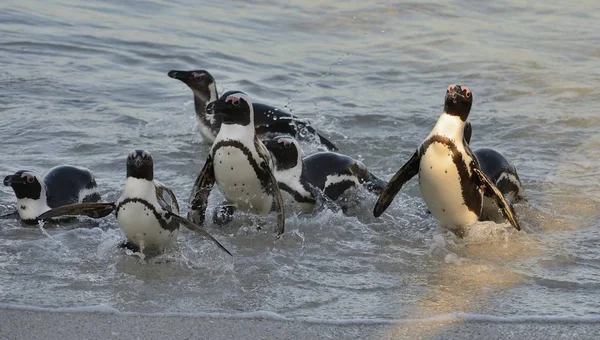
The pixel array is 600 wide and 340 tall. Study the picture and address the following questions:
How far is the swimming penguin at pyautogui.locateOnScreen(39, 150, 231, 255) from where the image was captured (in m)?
4.83

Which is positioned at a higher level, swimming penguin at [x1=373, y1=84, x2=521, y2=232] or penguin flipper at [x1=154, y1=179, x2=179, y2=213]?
swimming penguin at [x1=373, y1=84, x2=521, y2=232]

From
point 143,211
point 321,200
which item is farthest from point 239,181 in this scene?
point 143,211

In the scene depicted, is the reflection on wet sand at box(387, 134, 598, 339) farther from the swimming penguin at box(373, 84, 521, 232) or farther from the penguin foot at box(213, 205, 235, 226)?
the penguin foot at box(213, 205, 235, 226)

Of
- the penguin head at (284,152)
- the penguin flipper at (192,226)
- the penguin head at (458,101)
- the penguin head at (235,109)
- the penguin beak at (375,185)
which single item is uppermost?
the penguin head at (458,101)

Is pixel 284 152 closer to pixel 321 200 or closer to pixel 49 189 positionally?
pixel 321 200

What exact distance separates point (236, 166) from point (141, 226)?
0.75 meters

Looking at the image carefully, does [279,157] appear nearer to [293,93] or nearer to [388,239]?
[388,239]

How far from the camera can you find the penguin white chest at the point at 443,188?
17.4 ft

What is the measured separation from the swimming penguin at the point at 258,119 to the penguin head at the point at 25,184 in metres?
2.03

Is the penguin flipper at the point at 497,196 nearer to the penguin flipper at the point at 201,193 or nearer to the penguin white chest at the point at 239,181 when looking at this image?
the penguin white chest at the point at 239,181

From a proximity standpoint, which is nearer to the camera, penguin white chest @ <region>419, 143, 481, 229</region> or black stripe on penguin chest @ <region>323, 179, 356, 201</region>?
penguin white chest @ <region>419, 143, 481, 229</region>

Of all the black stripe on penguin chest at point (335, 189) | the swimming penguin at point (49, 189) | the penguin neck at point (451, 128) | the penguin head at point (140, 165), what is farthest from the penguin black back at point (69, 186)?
the penguin neck at point (451, 128)

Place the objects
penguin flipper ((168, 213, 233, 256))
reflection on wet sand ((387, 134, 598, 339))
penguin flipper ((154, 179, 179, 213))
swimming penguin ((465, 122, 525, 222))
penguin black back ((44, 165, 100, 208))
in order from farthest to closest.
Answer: swimming penguin ((465, 122, 525, 222)) < penguin black back ((44, 165, 100, 208)) < penguin flipper ((154, 179, 179, 213)) < penguin flipper ((168, 213, 233, 256)) < reflection on wet sand ((387, 134, 598, 339))

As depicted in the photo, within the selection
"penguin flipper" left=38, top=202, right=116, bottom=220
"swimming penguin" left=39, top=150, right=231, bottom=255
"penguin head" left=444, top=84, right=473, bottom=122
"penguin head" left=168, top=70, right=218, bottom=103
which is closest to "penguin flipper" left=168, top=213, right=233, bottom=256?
"swimming penguin" left=39, top=150, right=231, bottom=255
